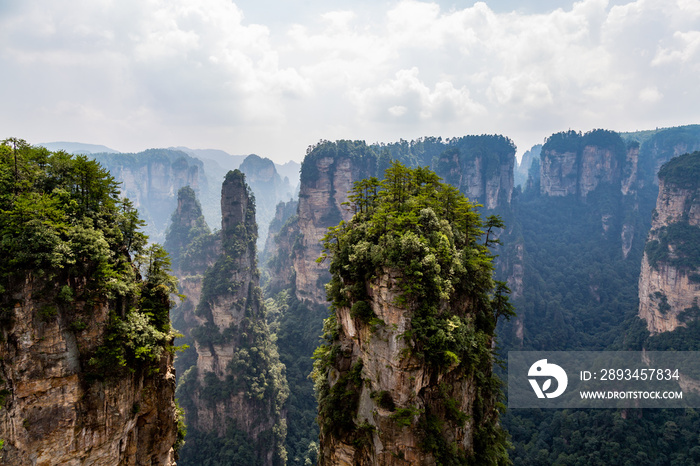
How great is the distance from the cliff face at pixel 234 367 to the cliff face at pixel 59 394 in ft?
128

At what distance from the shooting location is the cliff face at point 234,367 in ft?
170

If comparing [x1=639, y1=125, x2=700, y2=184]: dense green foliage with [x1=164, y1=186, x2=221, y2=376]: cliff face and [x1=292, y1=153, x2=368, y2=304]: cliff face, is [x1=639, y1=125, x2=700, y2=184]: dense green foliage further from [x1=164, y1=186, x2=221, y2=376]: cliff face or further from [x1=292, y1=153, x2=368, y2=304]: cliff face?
[x1=164, y1=186, x2=221, y2=376]: cliff face

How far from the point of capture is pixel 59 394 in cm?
1396

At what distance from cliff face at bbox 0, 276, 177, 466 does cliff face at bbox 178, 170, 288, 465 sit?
39.0 metres

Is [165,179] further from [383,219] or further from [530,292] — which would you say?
[383,219]

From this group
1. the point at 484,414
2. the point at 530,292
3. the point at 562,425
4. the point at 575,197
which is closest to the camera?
the point at 484,414

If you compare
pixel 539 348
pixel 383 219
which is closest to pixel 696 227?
pixel 539 348

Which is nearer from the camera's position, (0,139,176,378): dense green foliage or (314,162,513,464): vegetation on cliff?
(0,139,176,378): dense green foliage

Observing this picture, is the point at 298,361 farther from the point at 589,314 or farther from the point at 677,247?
the point at 677,247

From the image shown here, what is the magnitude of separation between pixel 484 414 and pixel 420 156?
11897 cm

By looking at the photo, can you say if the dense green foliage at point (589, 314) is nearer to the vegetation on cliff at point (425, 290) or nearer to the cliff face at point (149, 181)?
the vegetation on cliff at point (425, 290)

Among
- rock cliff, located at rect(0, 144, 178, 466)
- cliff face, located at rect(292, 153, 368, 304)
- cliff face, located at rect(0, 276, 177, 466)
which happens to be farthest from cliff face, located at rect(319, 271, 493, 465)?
cliff face, located at rect(292, 153, 368, 304)

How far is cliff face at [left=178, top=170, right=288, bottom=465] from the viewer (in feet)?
170

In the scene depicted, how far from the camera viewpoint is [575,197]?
114000 mm
